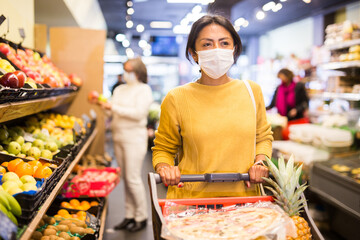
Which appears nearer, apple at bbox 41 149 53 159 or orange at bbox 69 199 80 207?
apple at bbox 41 149 53 159

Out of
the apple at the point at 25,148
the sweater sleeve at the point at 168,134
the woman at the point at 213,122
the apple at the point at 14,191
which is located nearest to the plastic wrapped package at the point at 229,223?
the woman at the point at 213,122

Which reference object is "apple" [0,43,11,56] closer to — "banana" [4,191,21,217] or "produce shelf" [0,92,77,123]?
"produce shelf" [0,92,77,123]

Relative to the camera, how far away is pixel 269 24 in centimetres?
1291

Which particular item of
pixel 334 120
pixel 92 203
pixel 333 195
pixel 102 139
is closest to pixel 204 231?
pixel 92 203

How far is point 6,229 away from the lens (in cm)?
119

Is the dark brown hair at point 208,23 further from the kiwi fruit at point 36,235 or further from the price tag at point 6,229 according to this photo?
the kiwi fruit at point 36,235

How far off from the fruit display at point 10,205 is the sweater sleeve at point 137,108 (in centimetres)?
262

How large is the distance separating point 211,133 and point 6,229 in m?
0.97

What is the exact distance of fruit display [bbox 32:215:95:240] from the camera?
2.43m

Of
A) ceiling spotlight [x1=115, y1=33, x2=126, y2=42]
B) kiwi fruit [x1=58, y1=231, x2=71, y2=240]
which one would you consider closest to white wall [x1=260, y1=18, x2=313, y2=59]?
ceiling spotlight [x1=115, y1=33, x2=126, y2=42]

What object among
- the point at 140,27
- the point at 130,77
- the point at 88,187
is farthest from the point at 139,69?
the point at 140,27

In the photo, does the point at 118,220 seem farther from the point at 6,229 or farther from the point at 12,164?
the point at 6,229

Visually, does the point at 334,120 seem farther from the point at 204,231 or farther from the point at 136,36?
the point at 136,36

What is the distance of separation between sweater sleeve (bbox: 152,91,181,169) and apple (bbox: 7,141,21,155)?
1187 millimetres
